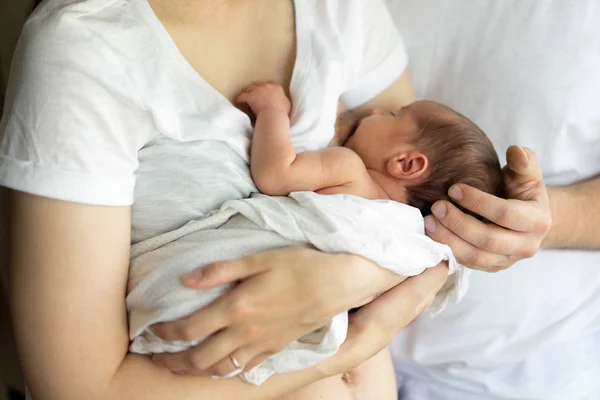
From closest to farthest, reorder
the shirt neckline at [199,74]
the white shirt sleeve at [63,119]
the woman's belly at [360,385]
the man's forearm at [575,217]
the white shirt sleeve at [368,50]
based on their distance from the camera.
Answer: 1. the white shirt sleeve at [63,119]
2. the shirt neckline at [199,74]
3. the woman's belly at [360,385]
4. the white shirt sleeve at [368,50]
5. the man's forearm at [575,217]

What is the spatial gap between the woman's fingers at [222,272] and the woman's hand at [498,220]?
33cm

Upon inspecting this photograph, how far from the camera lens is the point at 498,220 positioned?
0.97 meters

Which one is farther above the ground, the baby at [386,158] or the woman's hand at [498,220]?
the baby at [386,158]

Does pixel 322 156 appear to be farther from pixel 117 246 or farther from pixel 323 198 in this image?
pixel 117 246

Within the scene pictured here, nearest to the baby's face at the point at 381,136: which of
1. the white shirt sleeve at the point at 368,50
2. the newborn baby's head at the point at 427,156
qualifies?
the newborn baby's head at the point at 427,156

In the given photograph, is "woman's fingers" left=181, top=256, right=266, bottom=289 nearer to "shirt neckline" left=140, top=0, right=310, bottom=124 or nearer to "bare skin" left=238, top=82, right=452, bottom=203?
"bare skin" left=238, top=82, right=452, bottom=203

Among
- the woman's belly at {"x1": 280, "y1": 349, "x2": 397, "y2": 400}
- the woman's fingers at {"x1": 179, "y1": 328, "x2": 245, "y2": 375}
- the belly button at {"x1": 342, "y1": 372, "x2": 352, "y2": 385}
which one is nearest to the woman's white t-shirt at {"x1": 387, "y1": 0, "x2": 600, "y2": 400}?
the woman's belly at {"x1": 280, "y1": 349, "x2": 397, "y2": 400}

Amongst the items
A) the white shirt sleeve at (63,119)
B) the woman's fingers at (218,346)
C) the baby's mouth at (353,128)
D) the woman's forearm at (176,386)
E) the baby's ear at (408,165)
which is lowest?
the woman's forearm at (176,386)

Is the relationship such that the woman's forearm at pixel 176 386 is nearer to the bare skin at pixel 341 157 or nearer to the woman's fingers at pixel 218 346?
the woman's fingers at pixel 218 346

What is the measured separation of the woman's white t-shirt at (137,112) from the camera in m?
0.76

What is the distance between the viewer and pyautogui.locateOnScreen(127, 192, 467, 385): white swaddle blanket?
2.72 ft

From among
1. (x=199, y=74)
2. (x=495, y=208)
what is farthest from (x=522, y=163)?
(x=199, y=74)

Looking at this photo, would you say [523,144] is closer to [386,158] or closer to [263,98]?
[386,158]

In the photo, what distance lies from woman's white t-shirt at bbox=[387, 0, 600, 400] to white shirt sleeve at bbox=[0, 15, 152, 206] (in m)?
0.77
